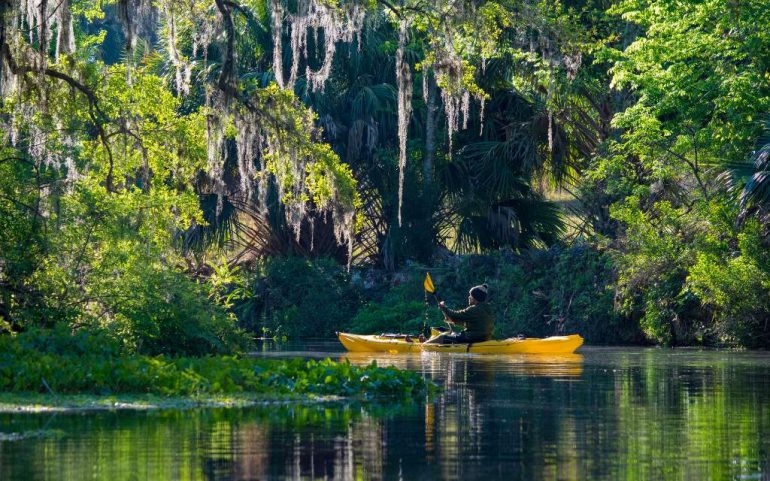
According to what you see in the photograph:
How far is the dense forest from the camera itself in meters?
21.9

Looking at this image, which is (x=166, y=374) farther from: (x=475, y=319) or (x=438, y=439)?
(x=475, y=319)

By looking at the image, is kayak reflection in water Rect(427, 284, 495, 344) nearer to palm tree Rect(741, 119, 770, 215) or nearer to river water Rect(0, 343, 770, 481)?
palm tree Rect(741, 119, 770, 215)

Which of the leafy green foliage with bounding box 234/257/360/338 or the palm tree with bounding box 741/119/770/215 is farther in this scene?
the leafy green foliage with bounding box 234/257/360/338

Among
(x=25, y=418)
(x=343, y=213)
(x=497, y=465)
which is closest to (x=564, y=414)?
(x=497, y=465)

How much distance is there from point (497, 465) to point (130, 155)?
54.2 ft

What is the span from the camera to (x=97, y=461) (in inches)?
433

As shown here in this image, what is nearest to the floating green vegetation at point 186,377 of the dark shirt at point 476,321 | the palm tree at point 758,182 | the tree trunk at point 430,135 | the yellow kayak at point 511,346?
the yellow kayak at point 511,346

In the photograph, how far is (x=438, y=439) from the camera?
12664 mm

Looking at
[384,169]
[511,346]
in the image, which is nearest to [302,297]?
[384,169]

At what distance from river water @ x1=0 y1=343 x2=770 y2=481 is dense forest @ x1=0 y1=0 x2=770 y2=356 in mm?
4739

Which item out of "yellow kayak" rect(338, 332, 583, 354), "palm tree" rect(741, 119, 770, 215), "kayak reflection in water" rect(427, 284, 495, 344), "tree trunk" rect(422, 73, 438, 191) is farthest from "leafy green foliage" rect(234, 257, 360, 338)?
"palm tree" rect(741, 119, 770, 215)

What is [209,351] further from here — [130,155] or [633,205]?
[633,205]

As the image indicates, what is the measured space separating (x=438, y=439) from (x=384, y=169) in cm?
2910

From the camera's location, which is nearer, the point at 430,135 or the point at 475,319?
the point at 475,319
